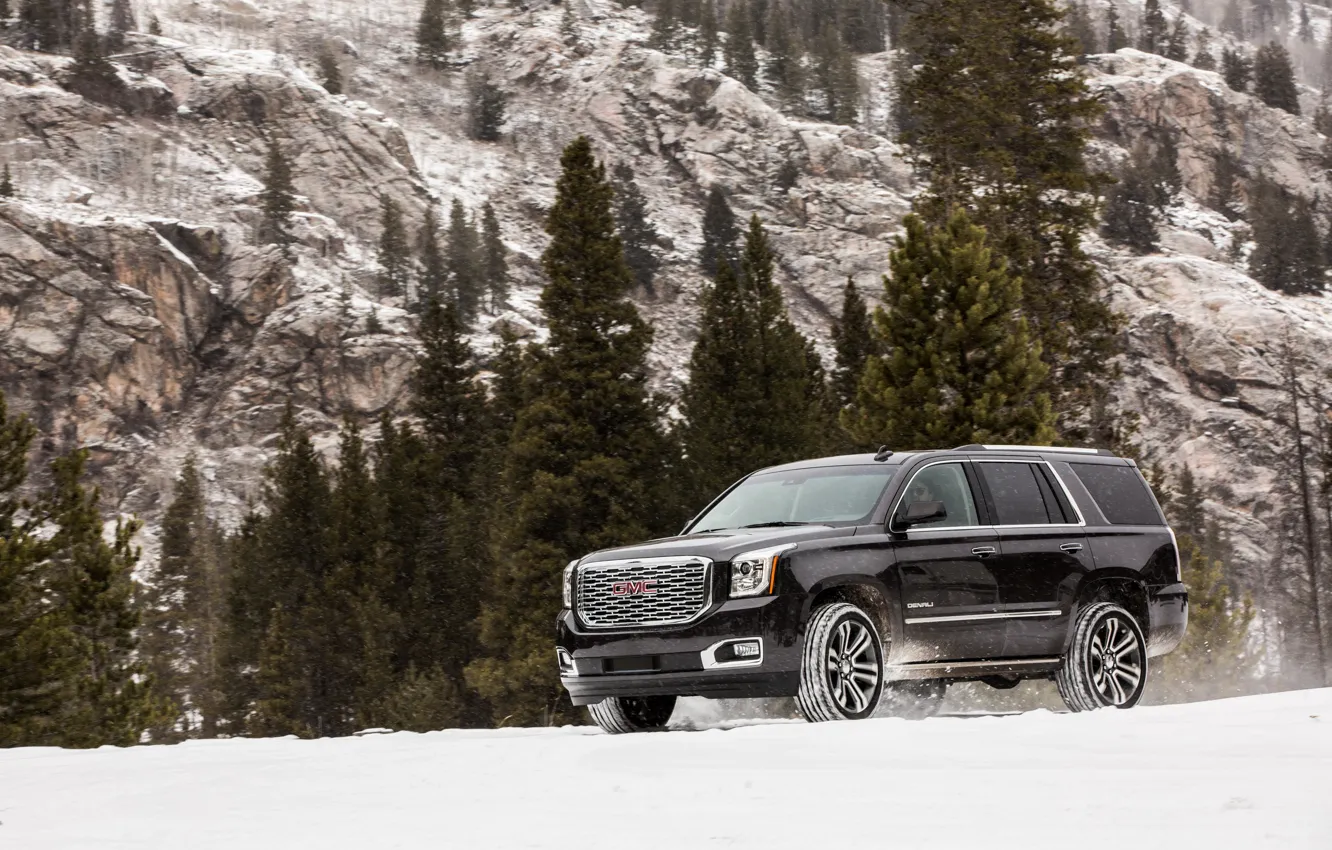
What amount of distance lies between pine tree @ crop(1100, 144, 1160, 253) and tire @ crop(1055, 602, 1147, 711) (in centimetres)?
11424

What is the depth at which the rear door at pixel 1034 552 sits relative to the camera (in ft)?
33.2

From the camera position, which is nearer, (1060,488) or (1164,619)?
(1060,488)

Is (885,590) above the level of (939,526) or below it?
below

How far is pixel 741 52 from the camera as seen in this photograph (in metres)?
153

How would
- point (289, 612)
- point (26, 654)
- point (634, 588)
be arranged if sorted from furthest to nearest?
1. point (289, 612)
2. point (26, 654)
3. point (634, 588)

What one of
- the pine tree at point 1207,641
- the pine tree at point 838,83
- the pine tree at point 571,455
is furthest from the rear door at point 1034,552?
the pine tree at point 838,83

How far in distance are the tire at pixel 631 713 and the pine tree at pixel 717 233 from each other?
364 ft

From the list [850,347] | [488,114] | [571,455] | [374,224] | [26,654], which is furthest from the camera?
[488,114]

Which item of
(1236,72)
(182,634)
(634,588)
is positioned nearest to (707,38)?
(1236,72)

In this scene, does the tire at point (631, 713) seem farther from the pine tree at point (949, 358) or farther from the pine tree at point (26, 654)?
the pine tree at point (26, 654)

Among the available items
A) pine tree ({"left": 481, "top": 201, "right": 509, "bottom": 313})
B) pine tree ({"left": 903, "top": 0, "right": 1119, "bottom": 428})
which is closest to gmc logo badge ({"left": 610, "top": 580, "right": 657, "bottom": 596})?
pine tree ({"left": 903, "top": 0, "right": 1119, "bottom": 428})

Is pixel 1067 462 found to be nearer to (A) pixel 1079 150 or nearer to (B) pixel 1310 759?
(B) pixel 1310 759

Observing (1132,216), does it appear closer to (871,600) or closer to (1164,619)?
(1164,619)

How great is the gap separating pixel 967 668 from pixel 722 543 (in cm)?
207
